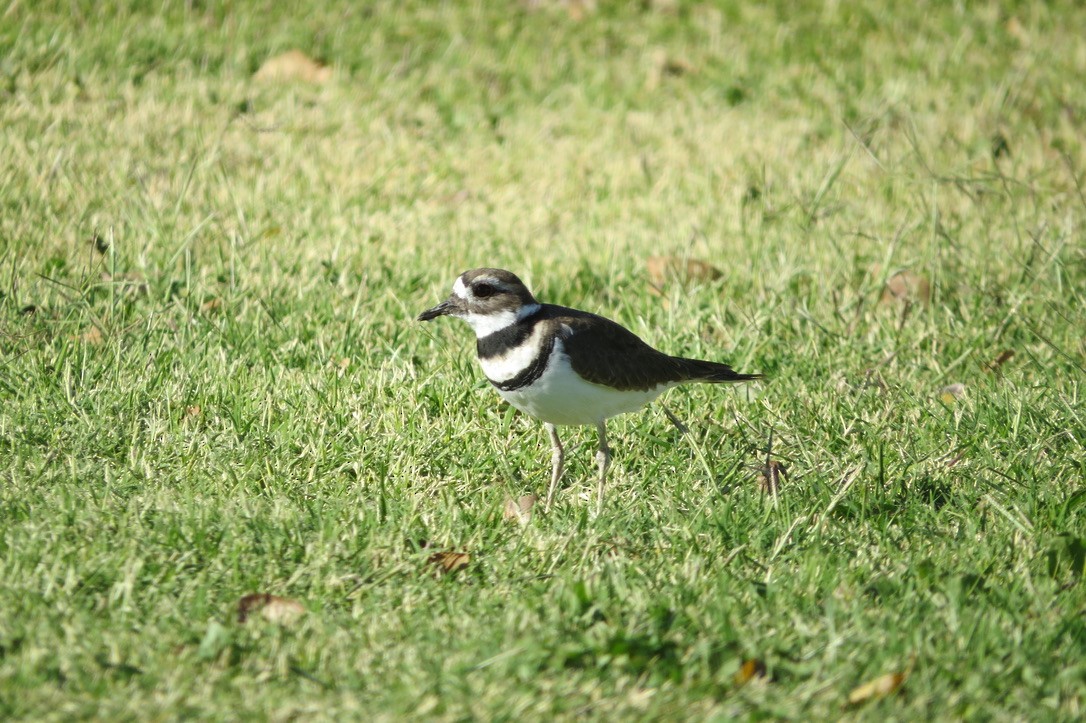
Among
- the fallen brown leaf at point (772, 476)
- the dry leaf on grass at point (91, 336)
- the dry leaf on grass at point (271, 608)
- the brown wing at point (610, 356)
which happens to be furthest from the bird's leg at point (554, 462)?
the dry leaf on grass at point (91, 336)

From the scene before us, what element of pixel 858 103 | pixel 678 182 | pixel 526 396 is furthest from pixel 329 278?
pixel 858 103

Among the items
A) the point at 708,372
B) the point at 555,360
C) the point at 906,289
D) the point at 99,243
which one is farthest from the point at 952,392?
the point at 99,243

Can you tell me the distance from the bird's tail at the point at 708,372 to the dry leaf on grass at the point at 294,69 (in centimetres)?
454

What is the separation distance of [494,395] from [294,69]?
416cm

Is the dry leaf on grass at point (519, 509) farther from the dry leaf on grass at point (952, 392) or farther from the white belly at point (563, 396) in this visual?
the dry leaf on grass at point (952, 392)

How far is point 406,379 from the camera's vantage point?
5211 millimetres

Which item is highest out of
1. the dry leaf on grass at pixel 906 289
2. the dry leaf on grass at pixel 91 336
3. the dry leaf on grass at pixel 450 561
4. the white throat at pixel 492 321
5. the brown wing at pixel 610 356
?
the white throat at pixel 492 321

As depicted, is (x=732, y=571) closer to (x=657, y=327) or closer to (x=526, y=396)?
(x=526, y=396)

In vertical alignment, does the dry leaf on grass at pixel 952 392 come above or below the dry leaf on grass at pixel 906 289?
below

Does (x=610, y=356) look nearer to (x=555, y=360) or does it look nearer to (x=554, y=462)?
(x=555, y=360)

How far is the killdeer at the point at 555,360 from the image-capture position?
14.4 ft

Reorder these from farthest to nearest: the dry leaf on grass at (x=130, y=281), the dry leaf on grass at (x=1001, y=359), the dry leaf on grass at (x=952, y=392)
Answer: the dry leaf on grass at (x=1001, y=359) → the dry leaf on grass at (x=130, y=281) → the dry leaf on grass at (x=952, y=392)

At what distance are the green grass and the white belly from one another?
33 centimetres

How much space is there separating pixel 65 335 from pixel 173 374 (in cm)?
59
